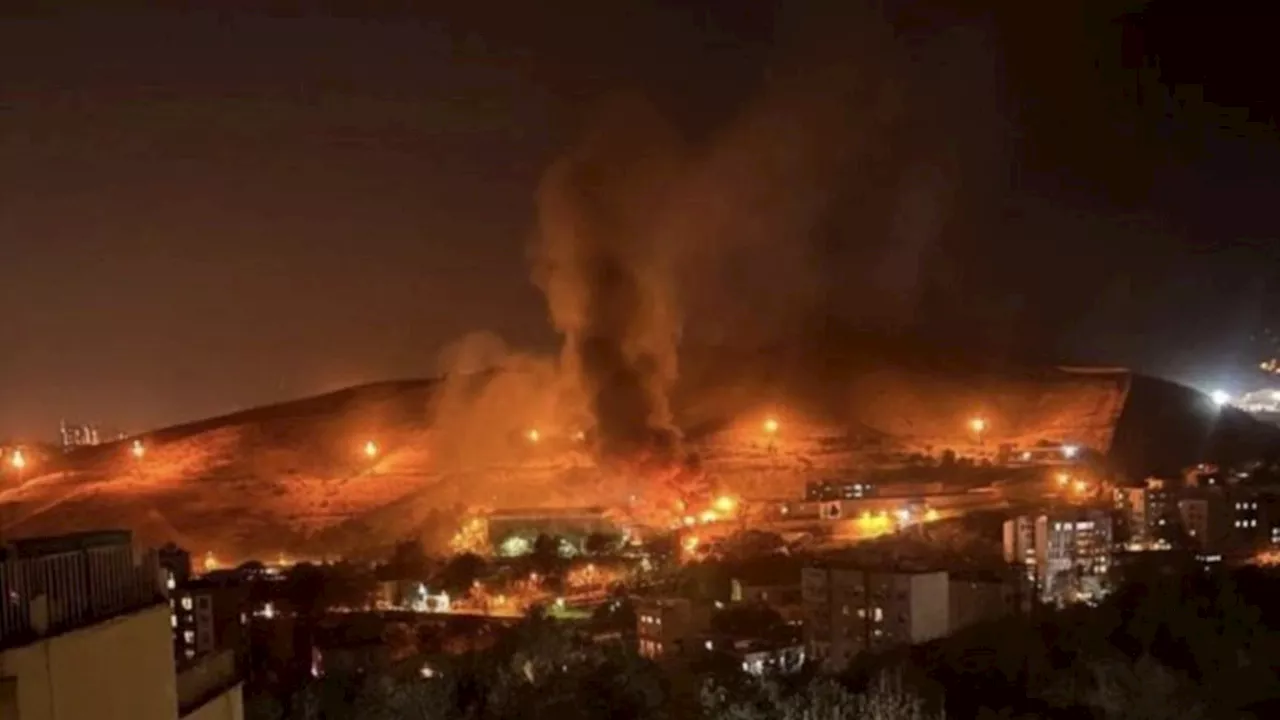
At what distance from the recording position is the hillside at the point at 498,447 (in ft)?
92.4

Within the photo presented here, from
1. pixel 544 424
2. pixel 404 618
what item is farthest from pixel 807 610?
pixel 544 424

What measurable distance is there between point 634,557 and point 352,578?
509 centimetres

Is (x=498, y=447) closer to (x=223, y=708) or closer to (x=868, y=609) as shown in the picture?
(x=868, y=609)

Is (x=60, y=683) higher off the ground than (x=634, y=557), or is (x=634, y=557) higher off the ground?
(x=60, y=683)

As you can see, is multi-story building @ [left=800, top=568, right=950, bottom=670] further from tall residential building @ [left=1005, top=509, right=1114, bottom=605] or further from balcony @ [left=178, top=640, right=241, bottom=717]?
balcony @ [left=178, top=640, right=241, bottom=717]

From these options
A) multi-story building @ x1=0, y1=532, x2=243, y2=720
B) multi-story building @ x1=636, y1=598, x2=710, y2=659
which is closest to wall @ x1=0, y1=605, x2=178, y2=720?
multi-story building @ x1=0, y1=532, x2=243, y2=720

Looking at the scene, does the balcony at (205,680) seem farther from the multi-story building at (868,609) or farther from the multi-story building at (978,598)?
the multi-story building at (978,598)

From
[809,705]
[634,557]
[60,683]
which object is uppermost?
[60,683]

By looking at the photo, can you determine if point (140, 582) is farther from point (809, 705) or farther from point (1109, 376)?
point (1109, 376)

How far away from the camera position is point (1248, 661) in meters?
8.67

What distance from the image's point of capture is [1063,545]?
68.0 ft

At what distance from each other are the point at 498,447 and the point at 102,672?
100 feet

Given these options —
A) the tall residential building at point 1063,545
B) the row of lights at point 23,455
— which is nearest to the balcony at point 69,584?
the tall residential building at point 1063,545

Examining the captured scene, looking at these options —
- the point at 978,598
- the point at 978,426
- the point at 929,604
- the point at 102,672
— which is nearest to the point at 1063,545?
the point at 978,598
